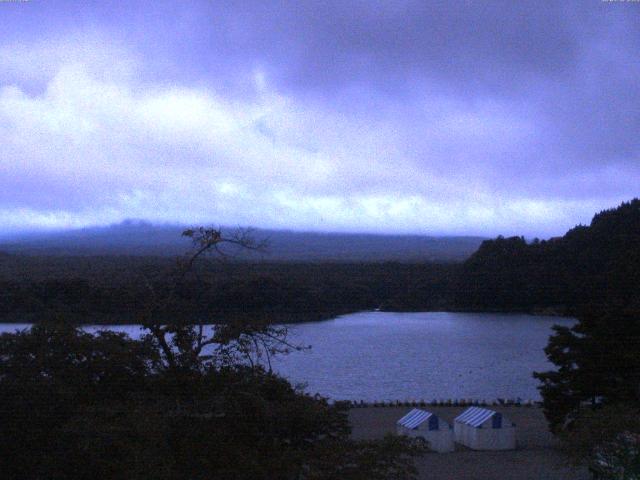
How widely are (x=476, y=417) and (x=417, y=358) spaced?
1187cm

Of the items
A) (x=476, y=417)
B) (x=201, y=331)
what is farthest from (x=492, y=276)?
(x=201, y=331)

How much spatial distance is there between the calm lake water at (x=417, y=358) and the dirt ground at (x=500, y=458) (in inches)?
78.5

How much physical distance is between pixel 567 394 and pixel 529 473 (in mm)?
2006

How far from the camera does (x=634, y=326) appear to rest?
13.8 m

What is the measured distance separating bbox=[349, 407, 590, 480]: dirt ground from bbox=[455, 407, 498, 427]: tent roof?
51cm

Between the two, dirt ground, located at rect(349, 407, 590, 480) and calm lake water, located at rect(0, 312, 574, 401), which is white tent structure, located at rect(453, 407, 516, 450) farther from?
calm lake water, located at rect(0, 312, 574, 401)

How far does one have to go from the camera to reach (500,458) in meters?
13.9

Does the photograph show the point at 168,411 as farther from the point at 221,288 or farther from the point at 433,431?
the point at 433,431

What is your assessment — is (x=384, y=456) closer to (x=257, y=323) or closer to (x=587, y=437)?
(x=257, y=323)

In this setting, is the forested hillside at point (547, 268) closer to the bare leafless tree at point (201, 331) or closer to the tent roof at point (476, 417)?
the tent roof at point (476, 417)

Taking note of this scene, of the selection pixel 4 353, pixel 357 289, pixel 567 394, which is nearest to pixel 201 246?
pixel 4 353

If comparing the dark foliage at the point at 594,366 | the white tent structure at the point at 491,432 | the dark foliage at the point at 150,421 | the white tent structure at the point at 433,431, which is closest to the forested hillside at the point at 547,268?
the white tent structure at the point at 491,432

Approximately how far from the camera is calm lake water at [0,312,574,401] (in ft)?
69.3

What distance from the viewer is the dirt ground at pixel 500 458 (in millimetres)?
12383
